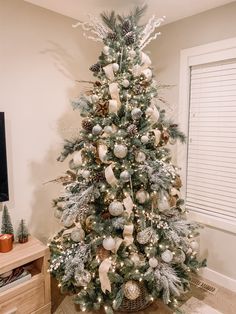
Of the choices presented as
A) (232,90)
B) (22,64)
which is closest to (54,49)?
(22,64)

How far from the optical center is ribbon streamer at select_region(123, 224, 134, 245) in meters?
1.71

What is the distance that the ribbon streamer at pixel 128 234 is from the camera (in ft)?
5.62

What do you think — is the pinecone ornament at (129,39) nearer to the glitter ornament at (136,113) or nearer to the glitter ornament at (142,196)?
the glitter ornament at (136,113)

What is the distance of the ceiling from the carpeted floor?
7.95ft

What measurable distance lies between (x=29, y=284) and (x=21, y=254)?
22 cm

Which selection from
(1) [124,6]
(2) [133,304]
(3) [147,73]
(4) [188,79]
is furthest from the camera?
(4) [188,79]

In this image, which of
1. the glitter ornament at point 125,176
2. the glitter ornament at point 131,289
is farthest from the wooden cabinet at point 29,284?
the glitter ornament at point 125,176

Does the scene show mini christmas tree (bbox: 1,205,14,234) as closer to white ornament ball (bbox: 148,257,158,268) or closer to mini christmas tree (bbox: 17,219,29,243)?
mini christmas tree (bbox: 17,219,29,243)

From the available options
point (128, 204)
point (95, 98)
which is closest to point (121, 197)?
point (128, 204)

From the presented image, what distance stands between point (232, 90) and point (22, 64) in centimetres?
177

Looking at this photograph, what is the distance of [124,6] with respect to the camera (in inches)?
82.4

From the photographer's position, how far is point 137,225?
181 cm

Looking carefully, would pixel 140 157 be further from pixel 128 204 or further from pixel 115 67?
pixel 115 67

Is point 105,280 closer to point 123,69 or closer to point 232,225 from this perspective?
point 232,225
